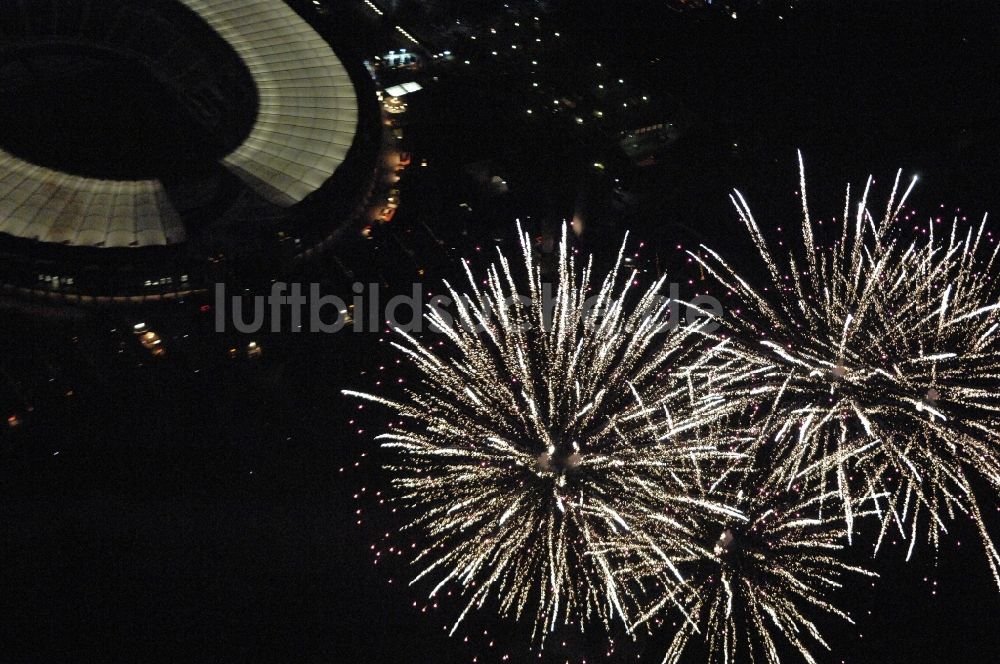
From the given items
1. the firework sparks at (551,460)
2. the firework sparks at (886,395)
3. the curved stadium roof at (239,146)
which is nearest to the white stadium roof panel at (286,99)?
the curved stadium roof at (239,146)

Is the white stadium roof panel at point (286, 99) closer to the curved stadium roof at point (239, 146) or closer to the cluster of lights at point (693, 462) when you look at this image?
the curved stadium roof at point (239, 146)

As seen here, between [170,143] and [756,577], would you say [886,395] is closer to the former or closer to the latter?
[756,577]

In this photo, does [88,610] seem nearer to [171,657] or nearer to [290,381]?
[171,657]

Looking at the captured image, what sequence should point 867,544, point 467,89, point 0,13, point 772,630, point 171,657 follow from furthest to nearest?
1. point 467,89
2. point 0,13
3. point 867,544
4. point 772,630
5. point 171,657

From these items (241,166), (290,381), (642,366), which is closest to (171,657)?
(290,381)

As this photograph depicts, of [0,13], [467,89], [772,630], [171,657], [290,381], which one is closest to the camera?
[171,657]

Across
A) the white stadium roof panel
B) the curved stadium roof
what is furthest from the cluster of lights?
the curved stadium roof

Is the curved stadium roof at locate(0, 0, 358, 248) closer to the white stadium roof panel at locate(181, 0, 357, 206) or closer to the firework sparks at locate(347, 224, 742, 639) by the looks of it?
the white stadium roof panel at locate(181, 0, 357, 206)
